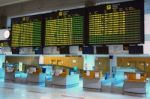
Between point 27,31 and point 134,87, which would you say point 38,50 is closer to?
point 27,31

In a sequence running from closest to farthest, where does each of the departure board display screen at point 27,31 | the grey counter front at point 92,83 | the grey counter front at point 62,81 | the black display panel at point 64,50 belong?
1. the black display panel at point 64,50
2. the departure board display screen at point 27,31
3. the grey counter front at point 92,83
4. the grey counter front at point 62,81

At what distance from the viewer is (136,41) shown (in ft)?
16.4

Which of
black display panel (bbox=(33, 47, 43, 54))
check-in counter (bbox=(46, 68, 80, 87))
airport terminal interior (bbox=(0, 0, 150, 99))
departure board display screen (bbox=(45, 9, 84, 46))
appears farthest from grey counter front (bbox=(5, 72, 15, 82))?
departure board display screen (bbox=(45, 9, 84, 46))

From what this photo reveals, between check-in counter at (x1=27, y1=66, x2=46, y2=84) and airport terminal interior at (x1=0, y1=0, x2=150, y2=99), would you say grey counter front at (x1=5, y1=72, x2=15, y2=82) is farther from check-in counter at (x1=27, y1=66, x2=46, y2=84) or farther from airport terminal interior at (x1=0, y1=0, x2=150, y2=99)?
airport terminal interior at (x1=0, y1=0, x2=150, y2=99)

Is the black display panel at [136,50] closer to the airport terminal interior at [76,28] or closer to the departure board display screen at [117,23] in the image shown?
the airport terminal interior at [76,28]

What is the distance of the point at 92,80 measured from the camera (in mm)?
11156

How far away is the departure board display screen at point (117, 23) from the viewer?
16.4ft

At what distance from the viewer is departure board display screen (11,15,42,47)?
6.39 meters

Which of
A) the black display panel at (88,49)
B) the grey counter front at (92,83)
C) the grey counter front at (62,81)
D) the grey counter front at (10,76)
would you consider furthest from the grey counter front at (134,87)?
the grey counter front at (10,76)

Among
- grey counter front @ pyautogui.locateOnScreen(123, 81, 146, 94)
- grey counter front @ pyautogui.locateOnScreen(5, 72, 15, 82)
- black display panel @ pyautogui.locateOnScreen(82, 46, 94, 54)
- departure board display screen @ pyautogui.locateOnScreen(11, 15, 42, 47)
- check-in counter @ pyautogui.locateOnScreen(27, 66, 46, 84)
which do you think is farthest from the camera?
grey counter front @ pyautogui.locateOnScreen(5, 72, 15, 82)

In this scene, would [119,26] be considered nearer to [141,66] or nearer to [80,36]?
[80,36]

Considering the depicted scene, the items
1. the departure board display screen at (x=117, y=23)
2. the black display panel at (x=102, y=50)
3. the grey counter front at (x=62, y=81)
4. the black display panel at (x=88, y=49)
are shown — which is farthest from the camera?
the grey counter front at (x=62, y=81)

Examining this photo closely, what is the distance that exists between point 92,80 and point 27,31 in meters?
5.40

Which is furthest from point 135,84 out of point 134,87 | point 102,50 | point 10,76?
point 10,76
